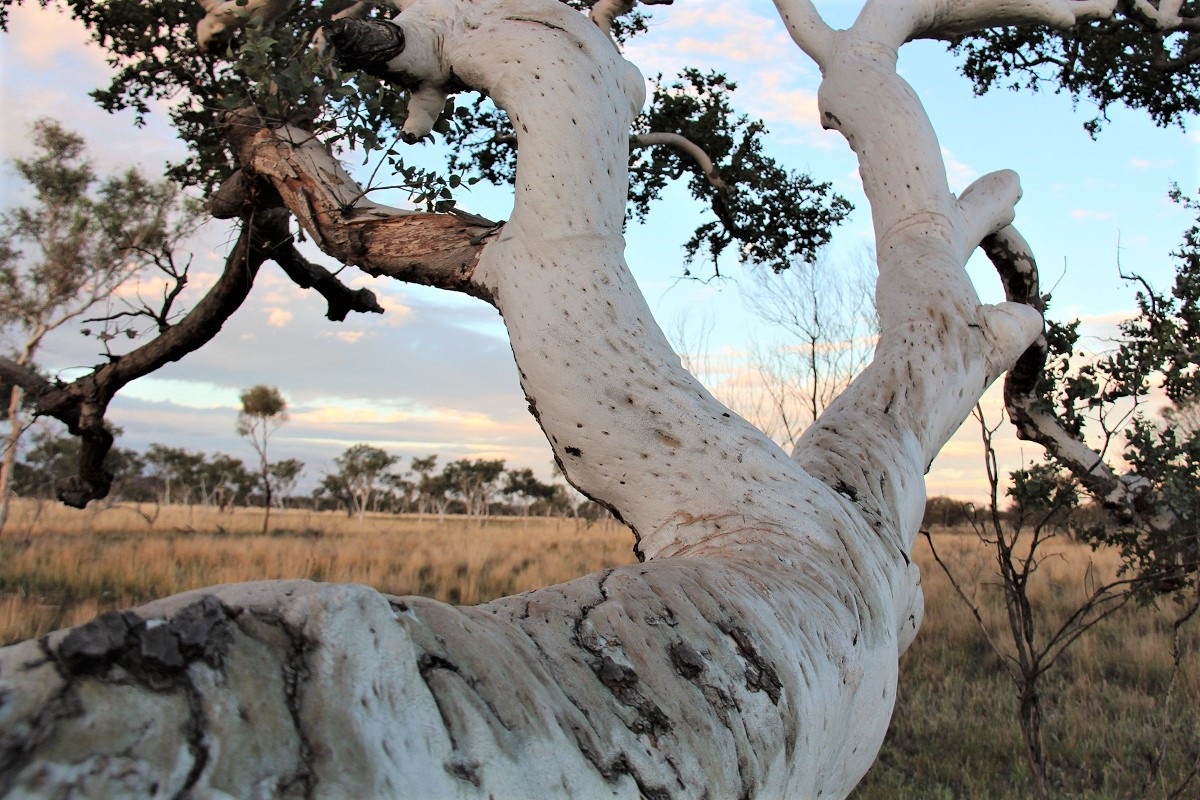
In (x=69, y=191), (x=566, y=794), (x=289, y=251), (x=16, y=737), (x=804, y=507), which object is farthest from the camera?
(x=69, y=191)

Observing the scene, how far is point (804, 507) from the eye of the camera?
6.17 ft

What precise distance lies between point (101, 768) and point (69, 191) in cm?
1648

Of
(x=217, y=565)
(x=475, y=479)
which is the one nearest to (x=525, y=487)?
(x=475, y=479)

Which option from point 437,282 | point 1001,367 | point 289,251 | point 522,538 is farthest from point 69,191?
point 1001,367

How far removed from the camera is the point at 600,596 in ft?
4.48

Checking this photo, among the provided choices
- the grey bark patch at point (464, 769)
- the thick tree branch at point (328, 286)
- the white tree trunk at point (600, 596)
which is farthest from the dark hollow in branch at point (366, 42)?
the thick tree branch at point (328, 286)

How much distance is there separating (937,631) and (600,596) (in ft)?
25.1

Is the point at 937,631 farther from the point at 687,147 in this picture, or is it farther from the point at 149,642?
the point at 149,642

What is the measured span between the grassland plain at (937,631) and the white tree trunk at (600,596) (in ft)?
6.34

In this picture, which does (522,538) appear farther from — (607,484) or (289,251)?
(607,484)

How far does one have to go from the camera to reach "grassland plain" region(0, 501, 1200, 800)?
480 centimetres

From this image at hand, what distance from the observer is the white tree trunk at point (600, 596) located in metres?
0.79

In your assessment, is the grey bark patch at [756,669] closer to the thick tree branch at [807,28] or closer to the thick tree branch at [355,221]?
the thick tree branch at [355,221]

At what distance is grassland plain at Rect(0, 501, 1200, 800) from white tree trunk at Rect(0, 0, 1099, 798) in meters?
1.93
